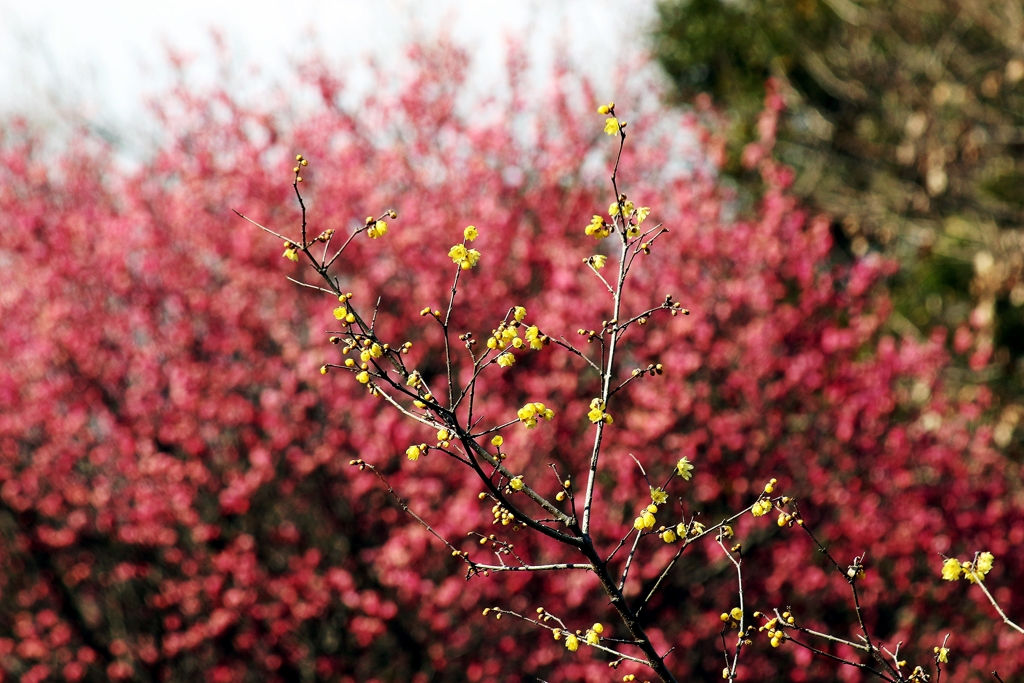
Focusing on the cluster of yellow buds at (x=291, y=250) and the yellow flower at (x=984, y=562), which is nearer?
the cluster of yellow buds at (x=291, y=250)

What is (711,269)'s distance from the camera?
8.23 m

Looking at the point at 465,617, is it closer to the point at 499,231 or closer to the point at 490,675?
the point at 490,675

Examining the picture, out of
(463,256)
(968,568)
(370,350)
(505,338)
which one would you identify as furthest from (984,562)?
(370,350)

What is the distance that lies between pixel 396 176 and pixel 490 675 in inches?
225

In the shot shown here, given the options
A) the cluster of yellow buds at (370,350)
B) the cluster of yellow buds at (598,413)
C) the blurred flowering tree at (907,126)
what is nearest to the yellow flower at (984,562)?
the cluster of yellow buds at (598,413)

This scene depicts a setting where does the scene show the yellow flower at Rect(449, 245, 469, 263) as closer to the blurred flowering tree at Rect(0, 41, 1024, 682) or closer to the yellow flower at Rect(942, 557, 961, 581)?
the yellow flower at Rect(942, 557, 961, 581)

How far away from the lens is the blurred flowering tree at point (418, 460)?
6.75m

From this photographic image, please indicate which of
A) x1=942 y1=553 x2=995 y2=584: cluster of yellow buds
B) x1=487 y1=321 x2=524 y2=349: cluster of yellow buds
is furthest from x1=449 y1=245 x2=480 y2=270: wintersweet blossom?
x1=942 y1=553 x2=995 y2=584: cluster of yellow buds

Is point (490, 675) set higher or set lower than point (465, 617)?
lower

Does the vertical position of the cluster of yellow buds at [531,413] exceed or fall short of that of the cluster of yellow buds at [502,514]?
it exceeds it

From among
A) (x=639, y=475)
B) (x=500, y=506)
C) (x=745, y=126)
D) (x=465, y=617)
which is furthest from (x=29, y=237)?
(x=745, y=126)

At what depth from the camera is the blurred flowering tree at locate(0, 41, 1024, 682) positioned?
22.1 ft

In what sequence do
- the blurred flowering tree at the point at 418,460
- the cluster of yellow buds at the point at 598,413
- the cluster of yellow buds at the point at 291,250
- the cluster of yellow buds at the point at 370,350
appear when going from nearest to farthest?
the cluster of yellow buds at the point at 370,350
the cluster of yellow buds at the point at 291,250
the cluster of yellow buds at the point at 598,413
the blurred flowering tree at the point at 418,460

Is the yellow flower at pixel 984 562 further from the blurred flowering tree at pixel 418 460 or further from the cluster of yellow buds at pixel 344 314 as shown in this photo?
the blurred flowering tree at pixel 418 460
